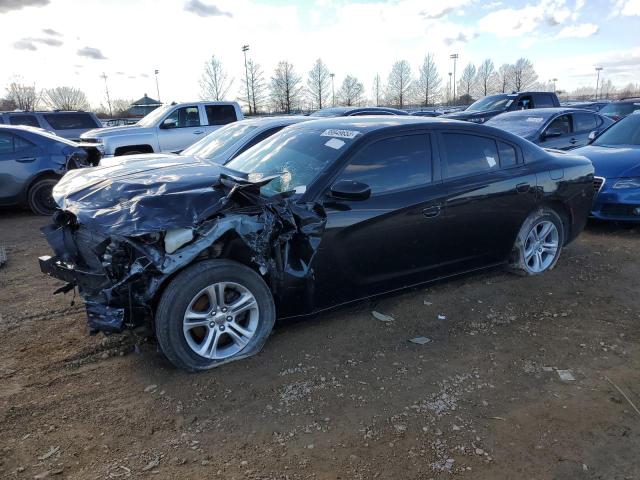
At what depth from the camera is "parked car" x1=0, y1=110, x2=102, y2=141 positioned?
48.3 ft

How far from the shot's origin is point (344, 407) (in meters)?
2.94

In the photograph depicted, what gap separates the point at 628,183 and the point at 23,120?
15796 millimetres

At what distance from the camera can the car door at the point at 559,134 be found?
9320 millimetres

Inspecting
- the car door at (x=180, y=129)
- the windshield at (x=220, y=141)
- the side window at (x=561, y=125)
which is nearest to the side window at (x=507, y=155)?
the windshield at (x=220, y=141)

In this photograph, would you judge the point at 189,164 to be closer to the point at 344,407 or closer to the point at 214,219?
the point at 214,219

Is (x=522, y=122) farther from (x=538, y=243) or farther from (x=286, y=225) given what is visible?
(x=286, y=225)

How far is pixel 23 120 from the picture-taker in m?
14.8

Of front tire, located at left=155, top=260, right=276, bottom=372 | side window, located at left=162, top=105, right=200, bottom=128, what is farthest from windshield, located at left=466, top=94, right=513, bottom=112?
front tire, located at left=155, top=260, right=276, bottom=372

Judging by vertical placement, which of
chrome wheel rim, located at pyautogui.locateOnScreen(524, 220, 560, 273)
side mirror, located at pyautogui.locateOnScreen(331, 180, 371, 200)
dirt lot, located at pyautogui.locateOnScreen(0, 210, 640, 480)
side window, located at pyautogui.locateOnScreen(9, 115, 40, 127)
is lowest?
dirt lot, located at pyautogui.locateOnScreen(0, 210, 640, 480)

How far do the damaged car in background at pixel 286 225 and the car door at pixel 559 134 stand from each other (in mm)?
5036

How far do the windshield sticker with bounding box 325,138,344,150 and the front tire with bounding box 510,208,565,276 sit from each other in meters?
2.13

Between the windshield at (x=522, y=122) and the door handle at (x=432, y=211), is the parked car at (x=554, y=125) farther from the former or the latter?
the door handle at (x=432, y=211)

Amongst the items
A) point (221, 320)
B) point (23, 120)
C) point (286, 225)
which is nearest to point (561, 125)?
point (286, 225)

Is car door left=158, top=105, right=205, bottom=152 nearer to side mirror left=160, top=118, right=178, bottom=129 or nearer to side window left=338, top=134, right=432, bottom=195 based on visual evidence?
side mirror left=160, top=118, right=178, bottom=129
